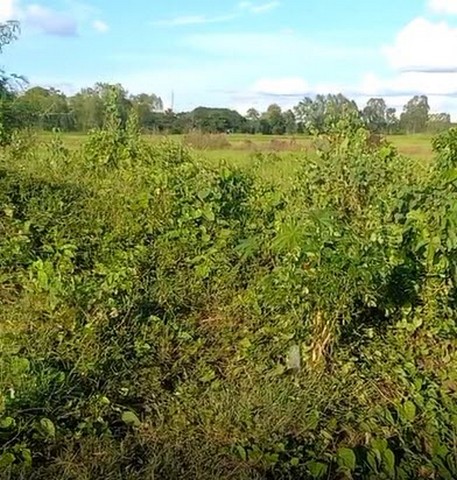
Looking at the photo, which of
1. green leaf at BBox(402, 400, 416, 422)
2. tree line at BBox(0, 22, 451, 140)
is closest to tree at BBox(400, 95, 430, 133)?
tree line at BBox(0, 22, 451, 140)

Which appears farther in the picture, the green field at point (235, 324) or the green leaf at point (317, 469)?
the green field at point (235, 324)

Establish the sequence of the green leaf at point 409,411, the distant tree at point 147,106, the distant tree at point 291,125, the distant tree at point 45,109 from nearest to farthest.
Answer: the green leaf at point 409,411, the distant tree at point 45,109, the distant tree at point 291,125, the distant tree at point 147,106

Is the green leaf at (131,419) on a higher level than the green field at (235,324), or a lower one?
lower

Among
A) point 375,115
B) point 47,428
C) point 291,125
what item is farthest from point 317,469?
point 291,125

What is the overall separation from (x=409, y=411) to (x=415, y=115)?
704 centimetres

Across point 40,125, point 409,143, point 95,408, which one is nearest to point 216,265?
point 95,408

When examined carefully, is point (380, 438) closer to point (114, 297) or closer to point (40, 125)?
point (114, 297)

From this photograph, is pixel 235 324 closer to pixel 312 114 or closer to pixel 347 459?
pixel 347 459

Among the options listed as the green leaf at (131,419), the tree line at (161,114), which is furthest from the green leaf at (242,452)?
the tree line at (161,114)

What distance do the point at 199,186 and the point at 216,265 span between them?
991mm

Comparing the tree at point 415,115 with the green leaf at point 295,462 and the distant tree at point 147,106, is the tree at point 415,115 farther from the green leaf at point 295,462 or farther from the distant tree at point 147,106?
the green leaf at point 295,462

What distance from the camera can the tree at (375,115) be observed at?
21.2 feet

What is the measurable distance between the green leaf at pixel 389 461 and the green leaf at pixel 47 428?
52.3 inches

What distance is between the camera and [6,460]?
285cm
